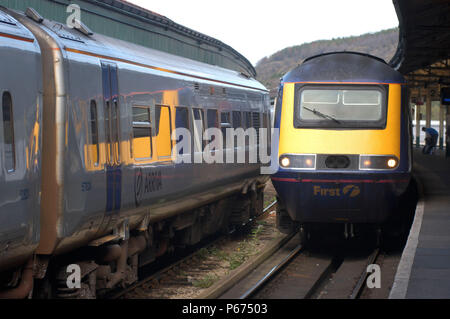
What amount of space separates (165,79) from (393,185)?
3855mm

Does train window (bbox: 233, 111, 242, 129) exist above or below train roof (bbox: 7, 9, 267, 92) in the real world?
below

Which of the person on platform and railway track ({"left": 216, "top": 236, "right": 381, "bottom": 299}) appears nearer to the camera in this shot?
railway track ({"left": 216, "top": 236, "right": 381, "bottom": 299})

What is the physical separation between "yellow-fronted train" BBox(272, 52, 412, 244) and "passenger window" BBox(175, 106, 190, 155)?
5.39 ft

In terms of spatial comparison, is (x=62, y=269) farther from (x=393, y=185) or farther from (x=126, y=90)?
(x=393, y=185)

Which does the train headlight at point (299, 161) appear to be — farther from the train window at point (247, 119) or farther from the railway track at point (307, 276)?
the train window at point (247, 119)

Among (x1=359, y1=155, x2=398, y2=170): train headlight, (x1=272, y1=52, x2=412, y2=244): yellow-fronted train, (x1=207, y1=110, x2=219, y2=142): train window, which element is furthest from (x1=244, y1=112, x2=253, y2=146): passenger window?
(x1=359, y1=155, x2=398, y2=170): train headlight

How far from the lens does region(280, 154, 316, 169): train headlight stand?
11.0 metres

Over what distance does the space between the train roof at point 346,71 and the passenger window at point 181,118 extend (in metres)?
1.96

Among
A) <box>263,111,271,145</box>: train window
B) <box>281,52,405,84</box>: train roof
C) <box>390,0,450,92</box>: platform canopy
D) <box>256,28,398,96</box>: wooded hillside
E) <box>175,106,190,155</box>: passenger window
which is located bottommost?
<box>263,111,271,145</box>: train window

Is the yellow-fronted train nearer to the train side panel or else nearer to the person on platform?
the train side panel

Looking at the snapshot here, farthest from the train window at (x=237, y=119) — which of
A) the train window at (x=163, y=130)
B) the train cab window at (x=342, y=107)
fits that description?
the train window at (x=163, y=130)

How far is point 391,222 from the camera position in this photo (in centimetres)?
1199

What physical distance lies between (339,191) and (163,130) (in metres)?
3.01
